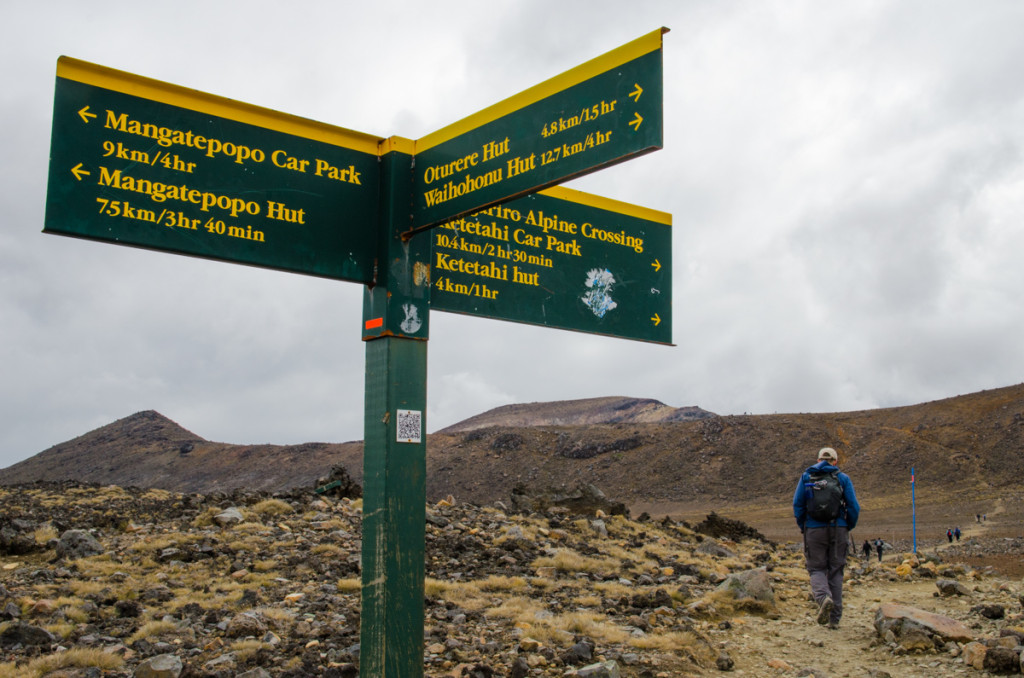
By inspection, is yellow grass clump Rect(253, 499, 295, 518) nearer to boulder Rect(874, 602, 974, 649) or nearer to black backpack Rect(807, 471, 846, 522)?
black backpack Rect(807, 471, 846, 522)

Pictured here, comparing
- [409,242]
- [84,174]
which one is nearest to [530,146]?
[409,242]

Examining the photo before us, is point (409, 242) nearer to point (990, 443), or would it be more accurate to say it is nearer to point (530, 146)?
point (530, 146)

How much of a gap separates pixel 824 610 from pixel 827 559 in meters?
0.44

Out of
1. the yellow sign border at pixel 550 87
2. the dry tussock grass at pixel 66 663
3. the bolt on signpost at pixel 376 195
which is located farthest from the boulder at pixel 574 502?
the yellow sign border at pixel 550 87

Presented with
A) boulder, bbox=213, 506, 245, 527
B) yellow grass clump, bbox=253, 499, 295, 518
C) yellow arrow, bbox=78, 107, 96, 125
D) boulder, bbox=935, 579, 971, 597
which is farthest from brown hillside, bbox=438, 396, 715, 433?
yellow arrow, bbox=78, 107, 96, 125

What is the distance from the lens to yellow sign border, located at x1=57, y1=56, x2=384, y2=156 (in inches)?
152

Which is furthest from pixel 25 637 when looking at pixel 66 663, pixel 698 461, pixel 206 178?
pixel 698 461

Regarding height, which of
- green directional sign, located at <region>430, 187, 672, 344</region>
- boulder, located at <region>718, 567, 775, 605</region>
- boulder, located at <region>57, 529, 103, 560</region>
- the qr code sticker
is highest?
green directional sign, located at <region>430, 187, 672, 344</region>

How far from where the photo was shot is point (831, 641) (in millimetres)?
6625

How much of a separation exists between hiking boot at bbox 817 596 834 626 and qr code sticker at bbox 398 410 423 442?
4539 mm

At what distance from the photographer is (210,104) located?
13.7 ft

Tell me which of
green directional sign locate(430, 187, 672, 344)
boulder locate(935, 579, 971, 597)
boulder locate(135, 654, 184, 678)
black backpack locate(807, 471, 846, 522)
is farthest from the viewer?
boulder locate(935, 579, 971, 597)

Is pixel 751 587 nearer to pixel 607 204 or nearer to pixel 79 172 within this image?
pixel 607 204

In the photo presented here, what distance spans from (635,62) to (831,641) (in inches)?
204
